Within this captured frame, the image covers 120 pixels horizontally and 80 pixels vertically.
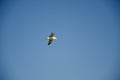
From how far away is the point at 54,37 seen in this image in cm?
10488

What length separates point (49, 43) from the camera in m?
105

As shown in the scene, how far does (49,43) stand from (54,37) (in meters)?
1.51
